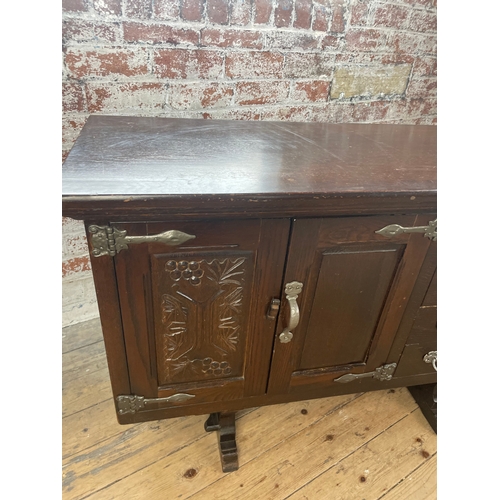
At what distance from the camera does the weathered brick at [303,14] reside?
118cm

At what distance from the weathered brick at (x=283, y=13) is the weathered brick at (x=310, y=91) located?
18 centimetres

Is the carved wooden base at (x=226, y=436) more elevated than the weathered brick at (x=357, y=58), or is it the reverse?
the weathered brick at (x=357, y=58)

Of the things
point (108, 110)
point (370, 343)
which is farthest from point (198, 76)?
point (370, 343)

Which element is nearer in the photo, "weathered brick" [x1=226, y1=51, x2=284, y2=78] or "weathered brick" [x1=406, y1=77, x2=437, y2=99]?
"weathered brick" [x1=226, y1=51, x2=284, y2=78]

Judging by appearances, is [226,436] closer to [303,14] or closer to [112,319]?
[112,319]

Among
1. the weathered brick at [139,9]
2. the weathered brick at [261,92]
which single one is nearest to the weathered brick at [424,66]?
the weathered brick at [261,92]

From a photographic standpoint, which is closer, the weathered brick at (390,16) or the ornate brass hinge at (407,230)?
the ornate brass hinge at (407,230)

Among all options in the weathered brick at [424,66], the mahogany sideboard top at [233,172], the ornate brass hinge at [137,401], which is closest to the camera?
the mahogany sideboard top at [233,172]

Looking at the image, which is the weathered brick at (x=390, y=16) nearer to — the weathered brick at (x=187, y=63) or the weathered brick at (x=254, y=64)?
the weathered brick at (x=254, y=64)

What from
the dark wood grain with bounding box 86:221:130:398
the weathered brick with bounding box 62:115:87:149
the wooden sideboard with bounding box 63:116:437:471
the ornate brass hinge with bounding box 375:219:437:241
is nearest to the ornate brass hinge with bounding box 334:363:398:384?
the wooden sideboard with bounding box 63:116:437:471

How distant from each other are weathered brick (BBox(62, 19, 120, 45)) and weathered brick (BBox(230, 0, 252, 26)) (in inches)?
12.9

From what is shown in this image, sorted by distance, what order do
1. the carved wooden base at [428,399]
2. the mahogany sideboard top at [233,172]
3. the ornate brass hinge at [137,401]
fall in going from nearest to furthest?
the mahogany sideboard top at [233,172], the ornate brass hinge at [137,401], the carved wooden base at [428,399]

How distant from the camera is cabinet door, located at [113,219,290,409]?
789mm

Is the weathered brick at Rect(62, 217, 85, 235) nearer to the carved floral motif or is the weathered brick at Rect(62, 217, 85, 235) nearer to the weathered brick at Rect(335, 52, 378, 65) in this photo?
the carved floral motif
